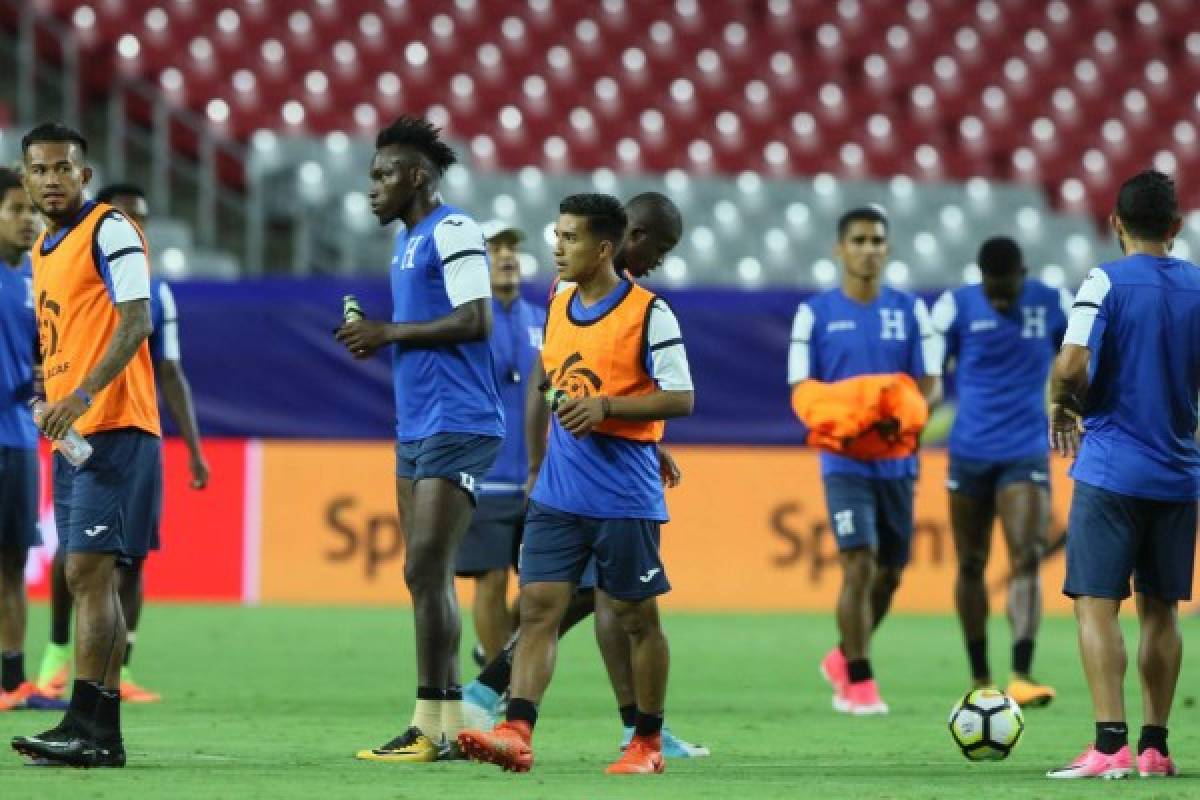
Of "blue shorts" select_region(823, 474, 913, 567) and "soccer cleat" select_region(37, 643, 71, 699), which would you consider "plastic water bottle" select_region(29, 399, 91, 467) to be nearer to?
"soccer cleat" select_region(37, 643, 71, 699)

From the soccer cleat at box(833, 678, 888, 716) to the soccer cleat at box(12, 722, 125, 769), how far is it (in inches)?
153

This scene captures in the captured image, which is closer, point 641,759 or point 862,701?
point 641,759

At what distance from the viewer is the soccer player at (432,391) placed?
743 centimetres

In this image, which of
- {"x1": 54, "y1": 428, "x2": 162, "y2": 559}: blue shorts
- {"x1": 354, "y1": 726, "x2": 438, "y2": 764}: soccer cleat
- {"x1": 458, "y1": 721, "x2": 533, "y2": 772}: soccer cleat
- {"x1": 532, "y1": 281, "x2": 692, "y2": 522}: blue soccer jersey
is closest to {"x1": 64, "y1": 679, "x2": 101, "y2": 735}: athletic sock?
{"x1": 54, "y1": 428, "x2": 162, "y2": 559}: blue shorts


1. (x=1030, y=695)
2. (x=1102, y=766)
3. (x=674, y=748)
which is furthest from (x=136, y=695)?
(x=1102, y=766)

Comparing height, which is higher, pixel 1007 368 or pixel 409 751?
pixel 1007 368

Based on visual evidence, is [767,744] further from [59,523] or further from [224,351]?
[224,351]

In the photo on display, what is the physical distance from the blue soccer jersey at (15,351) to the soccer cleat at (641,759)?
3.60 metres

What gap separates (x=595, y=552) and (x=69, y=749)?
1.87m

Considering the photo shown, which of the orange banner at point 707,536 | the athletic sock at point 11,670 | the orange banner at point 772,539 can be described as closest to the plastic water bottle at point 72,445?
the athletic sock at point 11,670

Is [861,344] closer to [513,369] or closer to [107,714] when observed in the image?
[513,369]

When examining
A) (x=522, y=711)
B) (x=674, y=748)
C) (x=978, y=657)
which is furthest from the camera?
(x=978, y=657)

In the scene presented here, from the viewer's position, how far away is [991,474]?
35.4 feet

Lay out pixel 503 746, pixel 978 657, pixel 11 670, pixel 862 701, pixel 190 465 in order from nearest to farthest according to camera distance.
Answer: pixel 503 746 → pixel 11 670 → pixel 862 701 → pixel 190 465 → pixel 978 657
